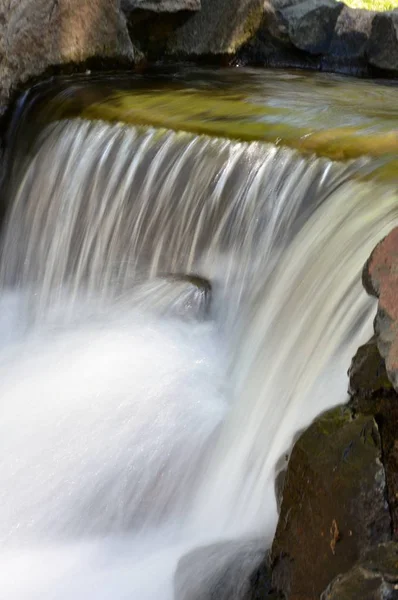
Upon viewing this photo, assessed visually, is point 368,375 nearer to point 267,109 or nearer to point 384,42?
point 267,109

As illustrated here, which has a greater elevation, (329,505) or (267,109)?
(267,109)

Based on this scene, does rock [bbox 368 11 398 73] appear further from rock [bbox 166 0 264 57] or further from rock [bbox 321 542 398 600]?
rock [bbox 321 542 398 600]

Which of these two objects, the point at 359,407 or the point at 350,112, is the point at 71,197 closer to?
the point at 350,112

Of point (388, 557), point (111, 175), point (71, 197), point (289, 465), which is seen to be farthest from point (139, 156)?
point (388, 557)

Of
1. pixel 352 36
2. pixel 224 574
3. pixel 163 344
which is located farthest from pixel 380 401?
pixel 352 36

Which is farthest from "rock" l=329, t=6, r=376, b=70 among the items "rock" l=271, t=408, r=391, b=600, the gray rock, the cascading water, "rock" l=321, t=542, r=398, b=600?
"rock" l=321, t=542, r=398, b=600

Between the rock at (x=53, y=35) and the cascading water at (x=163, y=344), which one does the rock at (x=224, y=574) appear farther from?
the rock at (x=53, y=35)

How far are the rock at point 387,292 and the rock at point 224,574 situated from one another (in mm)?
774

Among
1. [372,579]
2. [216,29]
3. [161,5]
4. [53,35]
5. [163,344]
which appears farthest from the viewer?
[216,29]

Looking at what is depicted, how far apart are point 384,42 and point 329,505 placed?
572cm

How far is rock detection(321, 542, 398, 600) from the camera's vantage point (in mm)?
1767

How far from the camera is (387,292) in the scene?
216cm

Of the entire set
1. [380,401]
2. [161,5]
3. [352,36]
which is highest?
[161,5]

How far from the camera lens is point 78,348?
422cm
